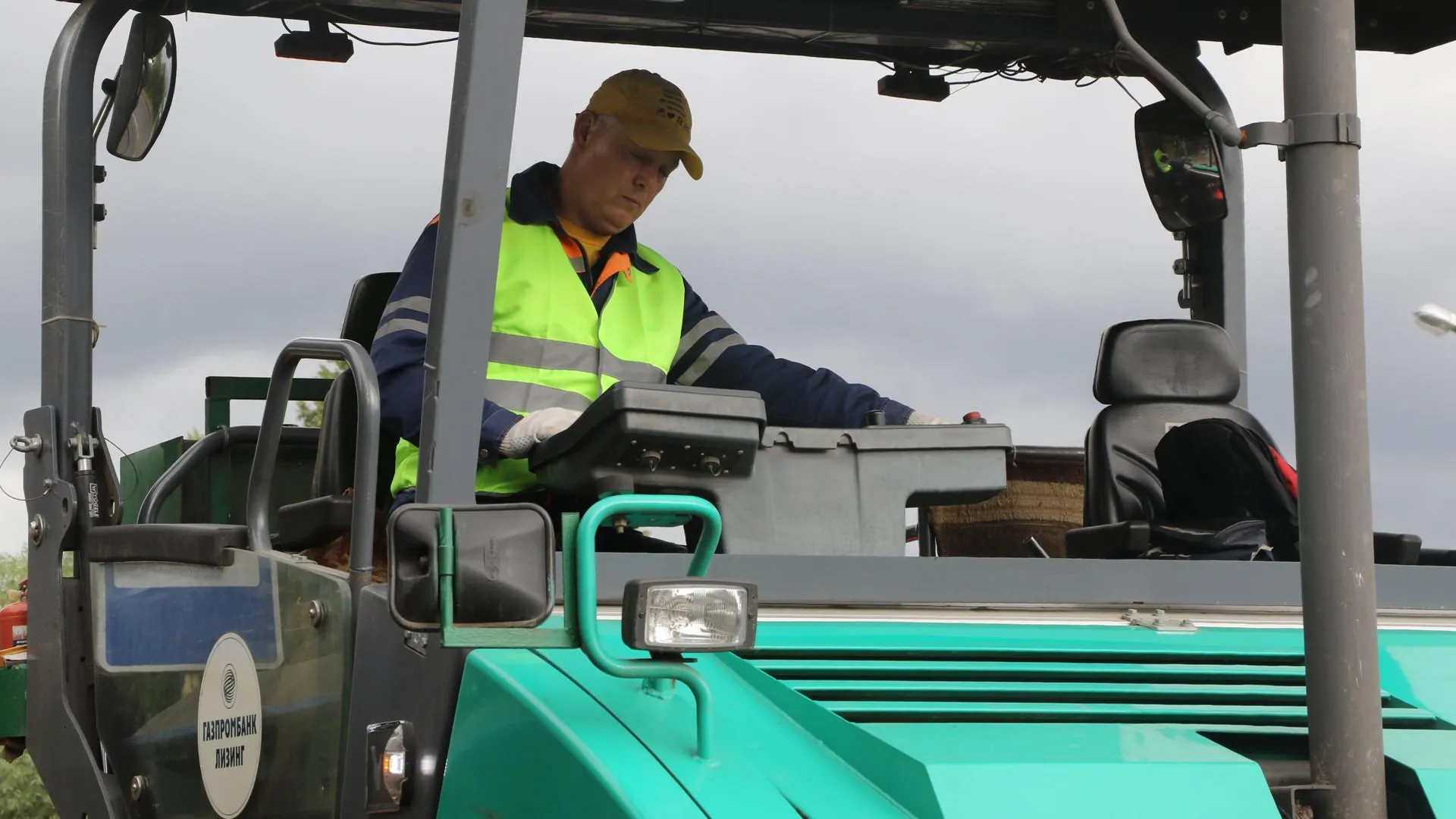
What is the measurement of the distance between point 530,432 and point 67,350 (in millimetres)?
1467

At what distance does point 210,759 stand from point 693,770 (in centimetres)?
158

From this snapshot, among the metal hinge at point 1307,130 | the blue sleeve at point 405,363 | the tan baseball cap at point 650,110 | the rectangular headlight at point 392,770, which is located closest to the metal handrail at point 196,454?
the blue sleeve at point 405,363

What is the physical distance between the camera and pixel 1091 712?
93.1 inches

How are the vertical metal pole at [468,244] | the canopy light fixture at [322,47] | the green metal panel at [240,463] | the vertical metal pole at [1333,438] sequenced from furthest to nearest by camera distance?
the green metal panel at [240,463]
the canopy light fixture at [322,47]
the vertical metal pole at [468,244]
the vertical metal pole at [1333,438]

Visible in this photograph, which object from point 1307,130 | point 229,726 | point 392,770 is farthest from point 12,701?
point 1307,130

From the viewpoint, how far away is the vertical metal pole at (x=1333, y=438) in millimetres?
2164

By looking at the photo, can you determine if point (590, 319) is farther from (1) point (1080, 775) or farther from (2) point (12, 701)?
(2) point (12, 701)

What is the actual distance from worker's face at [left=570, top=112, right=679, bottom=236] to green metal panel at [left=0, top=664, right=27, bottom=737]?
6.27 ft

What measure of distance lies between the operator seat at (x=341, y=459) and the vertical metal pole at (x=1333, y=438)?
1.40 metres

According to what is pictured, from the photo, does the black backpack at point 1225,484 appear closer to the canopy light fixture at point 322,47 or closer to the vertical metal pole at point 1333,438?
the vertical metal pole at point 1333,438

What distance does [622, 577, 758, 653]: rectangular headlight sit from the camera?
2.04 metres

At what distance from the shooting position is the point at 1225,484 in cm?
358

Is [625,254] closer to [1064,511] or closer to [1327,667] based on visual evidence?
[1064,511]

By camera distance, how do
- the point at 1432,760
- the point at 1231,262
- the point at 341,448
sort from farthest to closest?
the point at 1231,262
the point at 341,448
the point at 1432,760
